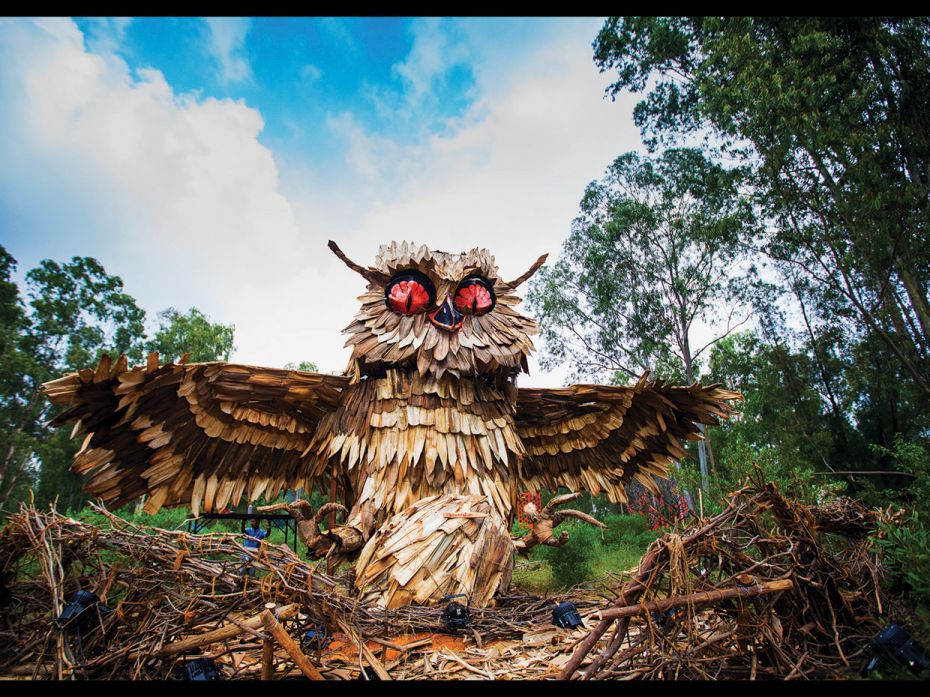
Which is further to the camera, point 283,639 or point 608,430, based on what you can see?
point 608,430

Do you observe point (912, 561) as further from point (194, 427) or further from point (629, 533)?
point (629, 533)

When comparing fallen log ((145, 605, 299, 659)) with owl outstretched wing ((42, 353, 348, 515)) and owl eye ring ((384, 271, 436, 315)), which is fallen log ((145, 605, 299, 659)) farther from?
A: owl eye ring ((384, 271, 436, 315))

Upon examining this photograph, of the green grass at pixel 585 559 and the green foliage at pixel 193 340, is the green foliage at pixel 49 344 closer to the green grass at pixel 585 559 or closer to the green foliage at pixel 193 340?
the green foliage at pixel 193 340

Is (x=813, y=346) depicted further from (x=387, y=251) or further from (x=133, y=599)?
(x=133, y=599)

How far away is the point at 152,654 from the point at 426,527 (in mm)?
1599

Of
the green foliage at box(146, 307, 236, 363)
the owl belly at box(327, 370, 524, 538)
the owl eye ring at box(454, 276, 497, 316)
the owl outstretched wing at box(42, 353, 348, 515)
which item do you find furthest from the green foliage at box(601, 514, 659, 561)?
the green foliage at box(146, 307, 236, 363)

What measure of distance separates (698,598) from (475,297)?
2780 millimetres

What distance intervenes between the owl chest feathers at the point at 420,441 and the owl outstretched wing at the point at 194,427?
29 cm

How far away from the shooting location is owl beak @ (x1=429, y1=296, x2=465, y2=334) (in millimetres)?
3881

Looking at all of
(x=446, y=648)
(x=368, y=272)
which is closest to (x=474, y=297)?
(x=368, y=272)

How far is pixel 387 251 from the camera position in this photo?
4113 mm

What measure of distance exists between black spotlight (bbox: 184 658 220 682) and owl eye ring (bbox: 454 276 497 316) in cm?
274

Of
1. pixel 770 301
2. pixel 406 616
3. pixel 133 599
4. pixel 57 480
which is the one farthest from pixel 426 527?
pixel 57 480

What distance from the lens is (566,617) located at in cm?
276
